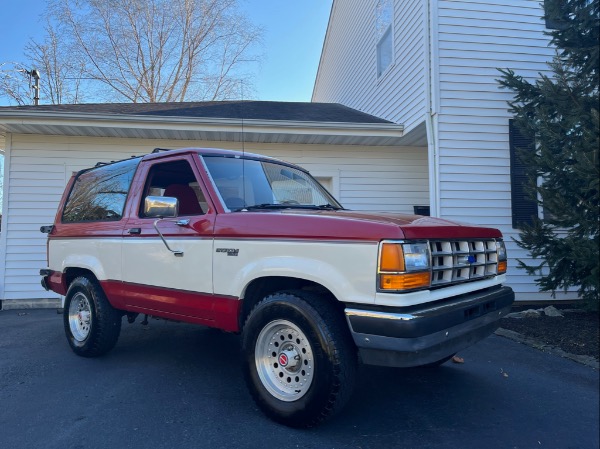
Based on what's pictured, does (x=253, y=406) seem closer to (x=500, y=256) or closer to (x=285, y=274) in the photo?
(x=285, y=274)

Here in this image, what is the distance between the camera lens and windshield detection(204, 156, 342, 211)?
3660mm

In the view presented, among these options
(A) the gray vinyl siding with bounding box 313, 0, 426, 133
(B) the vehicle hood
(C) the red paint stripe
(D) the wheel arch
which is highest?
(A) the gray vinyl siding with bounding box 313, 0, 426, 133

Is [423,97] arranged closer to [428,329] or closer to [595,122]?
[595,122]

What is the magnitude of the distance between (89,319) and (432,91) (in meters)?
6.21

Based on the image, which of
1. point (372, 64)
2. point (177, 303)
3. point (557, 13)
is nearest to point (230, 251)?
point (177, 303)

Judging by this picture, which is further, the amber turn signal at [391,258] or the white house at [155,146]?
the white house at [155,146]

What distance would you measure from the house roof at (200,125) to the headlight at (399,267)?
511cm

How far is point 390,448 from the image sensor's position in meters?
2.68

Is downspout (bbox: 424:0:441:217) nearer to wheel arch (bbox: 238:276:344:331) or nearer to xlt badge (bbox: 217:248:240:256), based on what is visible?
wheel arch (bbox: 238:276:344:331)

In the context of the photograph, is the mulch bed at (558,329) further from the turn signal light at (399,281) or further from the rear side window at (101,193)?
the rear side window at (101,193)

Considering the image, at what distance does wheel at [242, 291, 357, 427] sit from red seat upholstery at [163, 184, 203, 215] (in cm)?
155

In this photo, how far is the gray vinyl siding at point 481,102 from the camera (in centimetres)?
709

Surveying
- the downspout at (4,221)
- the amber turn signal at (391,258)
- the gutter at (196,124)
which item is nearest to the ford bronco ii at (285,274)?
the amber turn signal at (391,258)

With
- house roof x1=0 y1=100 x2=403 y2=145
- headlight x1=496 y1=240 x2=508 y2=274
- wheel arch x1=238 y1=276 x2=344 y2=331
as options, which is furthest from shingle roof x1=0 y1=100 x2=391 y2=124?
wheel arch x1=238 y1=276 x2=344 y2=331
